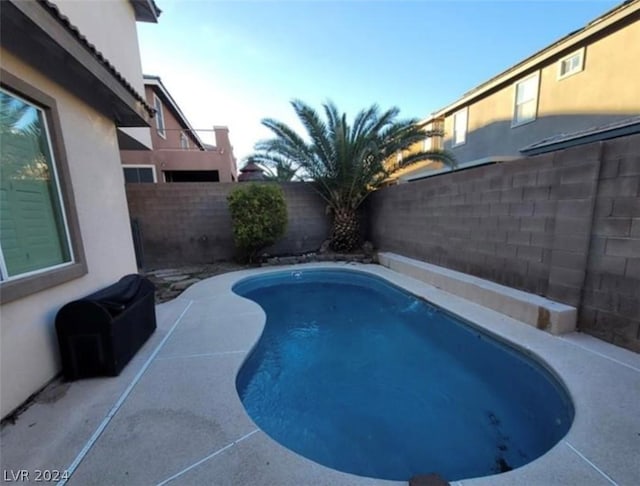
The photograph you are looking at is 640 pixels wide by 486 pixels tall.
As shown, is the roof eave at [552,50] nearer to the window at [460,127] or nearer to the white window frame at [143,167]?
the window at [460,127]

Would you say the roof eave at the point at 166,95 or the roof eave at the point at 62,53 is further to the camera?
the roof eave at the point at 166,95

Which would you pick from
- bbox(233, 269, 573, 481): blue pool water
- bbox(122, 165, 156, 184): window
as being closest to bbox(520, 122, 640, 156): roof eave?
bbox(233, 269, 573, 481): blue pool water

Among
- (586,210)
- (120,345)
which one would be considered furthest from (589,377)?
(120,345)

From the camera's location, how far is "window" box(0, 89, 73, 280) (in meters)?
2.62

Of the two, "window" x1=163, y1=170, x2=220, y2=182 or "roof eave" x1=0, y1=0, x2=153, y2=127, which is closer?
"roof eave" x1=0, y1=0, x2=153, y2=127

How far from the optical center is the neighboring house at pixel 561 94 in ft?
22.8

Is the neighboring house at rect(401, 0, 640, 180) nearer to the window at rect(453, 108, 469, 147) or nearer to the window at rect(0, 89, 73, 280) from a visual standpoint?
the window at rect(453, 108, 469, 147)

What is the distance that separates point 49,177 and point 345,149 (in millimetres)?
7311

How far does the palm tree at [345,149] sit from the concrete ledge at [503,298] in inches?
142

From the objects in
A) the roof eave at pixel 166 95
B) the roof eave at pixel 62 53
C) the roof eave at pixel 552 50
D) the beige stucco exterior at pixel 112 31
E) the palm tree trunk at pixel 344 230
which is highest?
the roof eave at pixel 166 95

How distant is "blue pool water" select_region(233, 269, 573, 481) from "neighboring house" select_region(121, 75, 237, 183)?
1053cm

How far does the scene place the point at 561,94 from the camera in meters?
8.47

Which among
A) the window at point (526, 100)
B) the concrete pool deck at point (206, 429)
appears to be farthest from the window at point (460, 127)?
the concrete pool deck at point (206, 429)

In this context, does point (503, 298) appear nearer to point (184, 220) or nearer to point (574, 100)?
point (574, 100)
